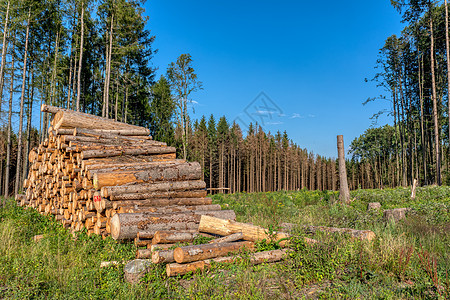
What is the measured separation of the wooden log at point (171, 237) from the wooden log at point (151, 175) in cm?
215

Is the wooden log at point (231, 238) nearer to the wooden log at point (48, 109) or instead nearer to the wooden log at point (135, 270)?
the wooden log at point (135, 270)

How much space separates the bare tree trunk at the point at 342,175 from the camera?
12602mm

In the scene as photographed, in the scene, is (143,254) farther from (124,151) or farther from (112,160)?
(124,151)

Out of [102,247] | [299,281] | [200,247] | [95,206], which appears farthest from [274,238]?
[95,206]

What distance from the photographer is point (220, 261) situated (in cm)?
→ 436

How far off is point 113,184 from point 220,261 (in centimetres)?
364

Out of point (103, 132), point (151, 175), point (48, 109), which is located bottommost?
point (151, 175)

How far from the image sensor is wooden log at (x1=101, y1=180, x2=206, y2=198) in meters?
6.13

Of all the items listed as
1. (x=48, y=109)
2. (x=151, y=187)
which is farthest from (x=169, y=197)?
(x=48, y=109)

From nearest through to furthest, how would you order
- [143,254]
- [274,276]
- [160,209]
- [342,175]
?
[274,276]
[143,254]
[160,209]
[342,175]

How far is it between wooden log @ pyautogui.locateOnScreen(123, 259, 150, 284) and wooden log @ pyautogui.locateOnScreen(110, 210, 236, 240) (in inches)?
45.4

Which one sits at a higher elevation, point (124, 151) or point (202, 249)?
point (124, 151)

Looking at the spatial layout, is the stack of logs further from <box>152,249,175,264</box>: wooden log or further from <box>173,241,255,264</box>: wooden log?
<box>173,241,255,264</box>: wooden log

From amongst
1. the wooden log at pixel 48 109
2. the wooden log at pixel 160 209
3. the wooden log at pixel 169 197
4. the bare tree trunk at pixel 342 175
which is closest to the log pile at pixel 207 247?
the wooden log at pixel 160 209
